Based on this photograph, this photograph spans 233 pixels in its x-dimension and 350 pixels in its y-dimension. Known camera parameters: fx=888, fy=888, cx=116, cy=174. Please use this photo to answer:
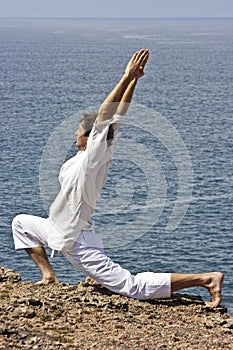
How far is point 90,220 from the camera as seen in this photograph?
10.2 metres

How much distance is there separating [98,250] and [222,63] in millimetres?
155156

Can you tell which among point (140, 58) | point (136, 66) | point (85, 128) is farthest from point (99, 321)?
point (140, 58)

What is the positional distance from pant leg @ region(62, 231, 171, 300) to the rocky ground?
0.46 feet

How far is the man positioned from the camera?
982 cm

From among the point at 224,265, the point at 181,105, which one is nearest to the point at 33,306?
the point at 224,265

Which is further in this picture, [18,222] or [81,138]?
[18,222]

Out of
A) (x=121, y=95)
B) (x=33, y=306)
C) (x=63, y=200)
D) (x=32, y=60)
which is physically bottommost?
(x=32, y=60)

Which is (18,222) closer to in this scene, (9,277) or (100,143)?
(9,277)

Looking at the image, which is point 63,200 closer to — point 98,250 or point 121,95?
point 98,250

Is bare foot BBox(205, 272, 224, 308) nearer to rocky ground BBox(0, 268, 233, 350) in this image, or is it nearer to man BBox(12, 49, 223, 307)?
man BBox(12, 49, 223, 307)

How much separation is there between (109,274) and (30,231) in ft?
3.81

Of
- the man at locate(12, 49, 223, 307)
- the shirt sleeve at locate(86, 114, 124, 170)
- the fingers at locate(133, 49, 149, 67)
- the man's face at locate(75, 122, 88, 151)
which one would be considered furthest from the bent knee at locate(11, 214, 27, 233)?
the fingers at locate(133, 49, 149, 67)

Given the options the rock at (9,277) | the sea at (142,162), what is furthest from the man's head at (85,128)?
the rock at (9,277)

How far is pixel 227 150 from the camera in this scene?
72.2 metres
